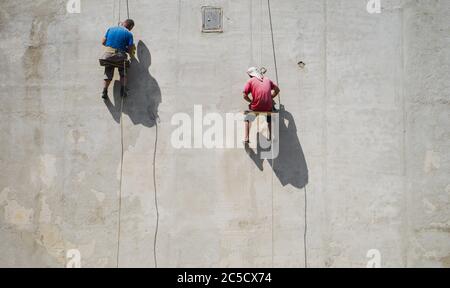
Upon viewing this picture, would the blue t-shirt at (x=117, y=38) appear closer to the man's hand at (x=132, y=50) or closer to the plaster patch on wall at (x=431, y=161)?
the man's hand at (x=132, y=50)

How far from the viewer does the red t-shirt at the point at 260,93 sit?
6.73 meters

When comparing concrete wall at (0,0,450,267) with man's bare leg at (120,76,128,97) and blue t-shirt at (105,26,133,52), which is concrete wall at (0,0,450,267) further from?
blue t-shirt at (105,26,133,52)

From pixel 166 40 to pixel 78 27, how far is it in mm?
1434

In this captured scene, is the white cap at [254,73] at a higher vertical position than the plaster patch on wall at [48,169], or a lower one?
higher

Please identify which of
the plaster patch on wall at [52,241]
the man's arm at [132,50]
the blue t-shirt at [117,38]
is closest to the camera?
the blue t-shirt at [117,38]

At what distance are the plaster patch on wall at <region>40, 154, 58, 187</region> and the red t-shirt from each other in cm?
324

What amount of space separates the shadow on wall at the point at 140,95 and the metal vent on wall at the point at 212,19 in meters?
1.02

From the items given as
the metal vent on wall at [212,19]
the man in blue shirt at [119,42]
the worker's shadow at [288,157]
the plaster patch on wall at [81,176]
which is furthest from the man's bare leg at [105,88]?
the worker's shadow at [288,157]

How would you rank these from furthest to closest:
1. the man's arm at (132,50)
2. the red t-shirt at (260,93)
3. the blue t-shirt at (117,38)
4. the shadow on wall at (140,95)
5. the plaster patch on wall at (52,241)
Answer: the shadow on wall at (140,95)
the plaster patch on wall at (52,241)
the man's arm at (132,50)
the blue t-shirt at (117,38)
the red t-shirt at (260,93)

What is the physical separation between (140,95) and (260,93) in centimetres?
194

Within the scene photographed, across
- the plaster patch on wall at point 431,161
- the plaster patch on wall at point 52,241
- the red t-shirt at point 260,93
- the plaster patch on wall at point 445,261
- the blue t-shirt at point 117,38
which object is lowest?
the plaster patch on wall at point 445,261

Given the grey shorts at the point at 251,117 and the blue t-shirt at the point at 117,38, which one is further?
the grey shorts at the point at 251,117

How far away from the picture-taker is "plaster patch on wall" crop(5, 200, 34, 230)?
23.3ft

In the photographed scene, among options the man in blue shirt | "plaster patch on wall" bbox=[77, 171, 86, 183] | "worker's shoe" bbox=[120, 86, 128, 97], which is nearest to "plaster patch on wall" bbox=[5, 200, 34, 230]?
"plaster patch on wall" bbox=[77, 171, 86, 183]
